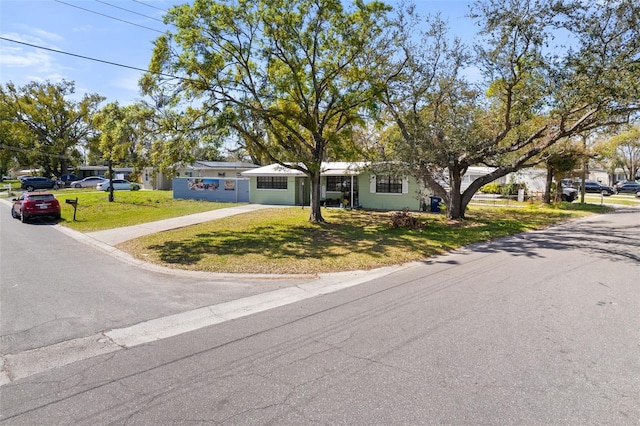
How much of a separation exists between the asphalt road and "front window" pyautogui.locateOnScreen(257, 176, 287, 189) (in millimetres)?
18300

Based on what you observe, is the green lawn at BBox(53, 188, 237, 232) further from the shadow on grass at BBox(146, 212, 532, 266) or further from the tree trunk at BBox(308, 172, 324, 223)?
the tree trunk at BBox(308, 172, 324, 223)

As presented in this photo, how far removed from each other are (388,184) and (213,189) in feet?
43.1

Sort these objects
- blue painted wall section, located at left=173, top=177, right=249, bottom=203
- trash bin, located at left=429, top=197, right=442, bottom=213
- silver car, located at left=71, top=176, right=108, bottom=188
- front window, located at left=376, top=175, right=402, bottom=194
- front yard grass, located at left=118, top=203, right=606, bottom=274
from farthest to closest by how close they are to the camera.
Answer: silver car, located at left=71, top=176, right=108, bottom=188 → blue painted wall section, located at left=173, top=177, right=249, bottom=203 → front window, located at left=376, top=175, right=402, bottom=194 → trash bin, located at left=429, top=197, right=442, bottom=213 → front yard grass, located at left=118, top=203, right=606, bottom=274

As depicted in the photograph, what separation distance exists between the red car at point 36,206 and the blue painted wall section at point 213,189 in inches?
415

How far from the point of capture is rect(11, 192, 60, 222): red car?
18.7m

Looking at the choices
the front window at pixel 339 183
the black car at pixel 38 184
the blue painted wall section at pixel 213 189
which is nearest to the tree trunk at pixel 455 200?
the front window at pixel 339 183

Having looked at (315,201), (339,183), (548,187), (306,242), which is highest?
(339,183)

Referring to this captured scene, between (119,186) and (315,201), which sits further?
(119,186)

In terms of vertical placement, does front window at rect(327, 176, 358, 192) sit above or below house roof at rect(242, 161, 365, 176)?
below

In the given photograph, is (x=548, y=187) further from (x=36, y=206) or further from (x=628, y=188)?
(x=36, y=206)

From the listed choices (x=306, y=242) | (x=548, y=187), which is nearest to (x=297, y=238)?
Answer: (x=306, y=242)

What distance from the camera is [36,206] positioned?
61.8 feet

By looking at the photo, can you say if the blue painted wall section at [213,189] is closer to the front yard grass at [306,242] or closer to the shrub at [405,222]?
the front yard grass at [306,242]

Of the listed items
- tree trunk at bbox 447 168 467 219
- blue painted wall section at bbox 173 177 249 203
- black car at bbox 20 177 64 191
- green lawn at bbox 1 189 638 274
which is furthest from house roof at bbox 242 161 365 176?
black car at bbox 20 177 64 191
